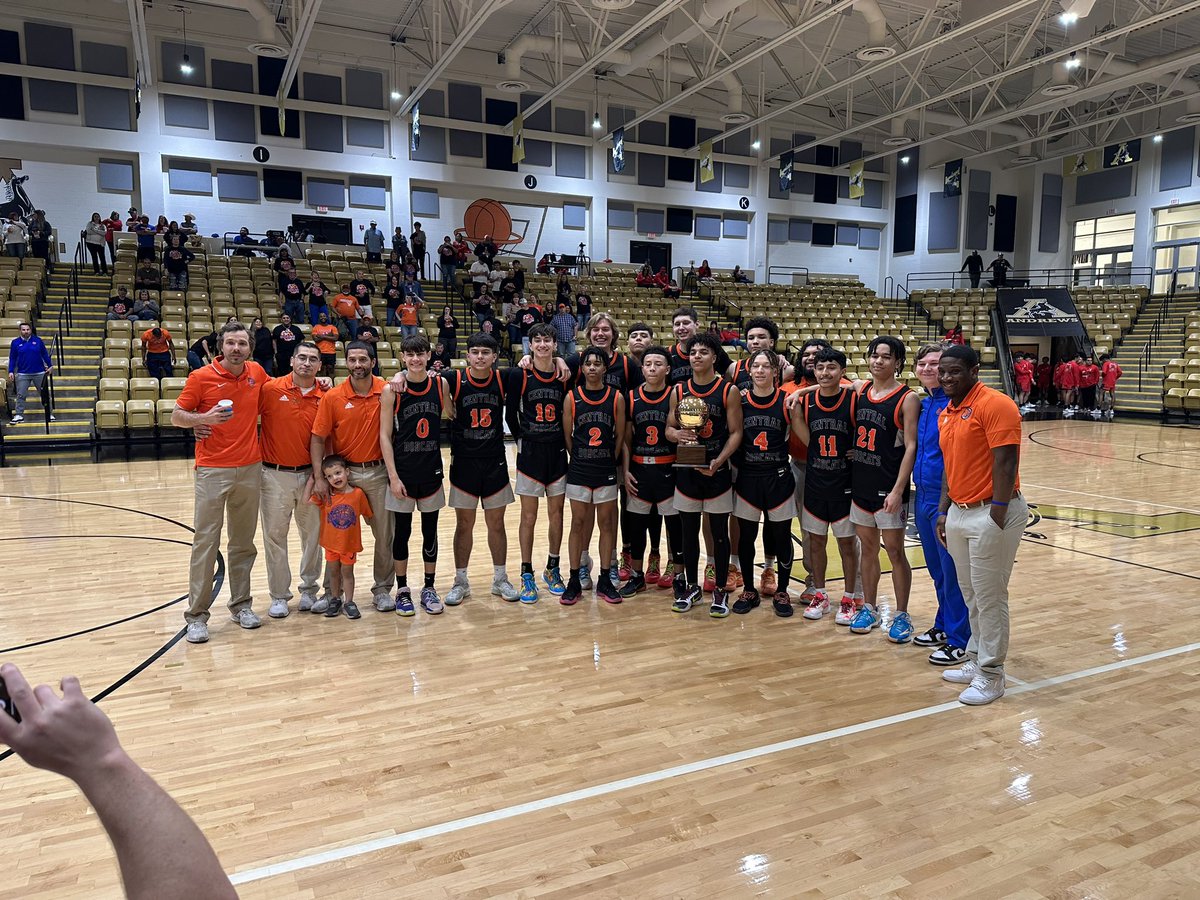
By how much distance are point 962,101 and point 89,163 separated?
24543 mm

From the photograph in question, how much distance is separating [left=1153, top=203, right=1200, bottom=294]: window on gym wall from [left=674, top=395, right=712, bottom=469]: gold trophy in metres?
25.0

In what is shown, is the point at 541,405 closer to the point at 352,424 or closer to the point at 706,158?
the point at 352,424

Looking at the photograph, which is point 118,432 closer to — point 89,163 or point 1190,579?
point 89,163

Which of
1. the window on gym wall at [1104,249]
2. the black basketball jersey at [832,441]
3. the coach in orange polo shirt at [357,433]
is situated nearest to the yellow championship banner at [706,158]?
the window on gym wall at [1104,249]

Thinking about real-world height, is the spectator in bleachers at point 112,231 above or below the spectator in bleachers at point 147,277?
above

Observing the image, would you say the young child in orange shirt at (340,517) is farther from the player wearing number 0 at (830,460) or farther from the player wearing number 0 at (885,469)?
the player wearing number 0 at (885,469)

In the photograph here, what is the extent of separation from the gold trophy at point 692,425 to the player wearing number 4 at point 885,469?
87 cm

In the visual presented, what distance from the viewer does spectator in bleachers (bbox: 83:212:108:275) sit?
17.1 meters

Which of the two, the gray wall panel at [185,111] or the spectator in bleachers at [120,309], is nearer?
the spectator in bleachers at [120,309]

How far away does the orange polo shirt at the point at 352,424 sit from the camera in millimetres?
4898

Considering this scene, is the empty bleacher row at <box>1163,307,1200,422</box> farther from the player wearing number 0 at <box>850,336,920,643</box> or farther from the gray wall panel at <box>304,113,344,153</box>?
the gray wall panel at <box>304,113,344,153</box>

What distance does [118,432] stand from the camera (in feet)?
40.1

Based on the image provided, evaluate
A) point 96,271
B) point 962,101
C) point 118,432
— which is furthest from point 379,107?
point 962,101

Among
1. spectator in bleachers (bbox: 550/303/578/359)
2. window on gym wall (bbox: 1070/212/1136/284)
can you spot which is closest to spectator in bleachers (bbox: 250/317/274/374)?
spectator in bleachers (bbox: 550/303/578/359)
